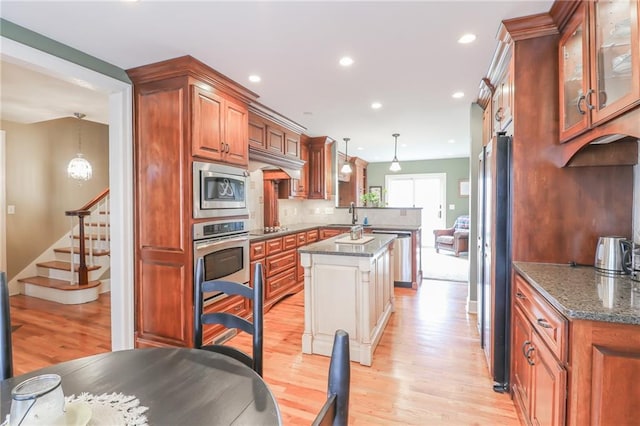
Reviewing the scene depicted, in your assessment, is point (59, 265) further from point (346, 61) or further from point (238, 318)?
point (346, 61)

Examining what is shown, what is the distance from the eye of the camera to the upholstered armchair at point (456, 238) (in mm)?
7309

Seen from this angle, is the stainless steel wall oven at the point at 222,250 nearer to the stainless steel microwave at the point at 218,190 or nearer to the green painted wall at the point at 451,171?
the stainless steel microwave at the point at 218,190

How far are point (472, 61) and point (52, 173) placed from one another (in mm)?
6065

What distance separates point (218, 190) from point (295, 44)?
1.41 meters

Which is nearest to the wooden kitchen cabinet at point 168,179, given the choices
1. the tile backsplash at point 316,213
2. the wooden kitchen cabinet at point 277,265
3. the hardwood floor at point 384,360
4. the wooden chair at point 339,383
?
the hardwood floor at point 384,360

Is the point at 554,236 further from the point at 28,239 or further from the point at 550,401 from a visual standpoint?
the point at 28,239

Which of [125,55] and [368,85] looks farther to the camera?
[368,85]

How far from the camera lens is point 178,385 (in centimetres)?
99

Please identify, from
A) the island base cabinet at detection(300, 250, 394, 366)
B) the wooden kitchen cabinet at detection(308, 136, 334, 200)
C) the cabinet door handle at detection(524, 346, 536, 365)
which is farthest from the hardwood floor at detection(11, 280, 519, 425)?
the wooden kitchen cabinet at detection(308, 136, 334, 200)

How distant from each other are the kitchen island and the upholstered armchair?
519 cm

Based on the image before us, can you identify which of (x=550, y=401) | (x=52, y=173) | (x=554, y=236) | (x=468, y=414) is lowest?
(x=468, y=414)

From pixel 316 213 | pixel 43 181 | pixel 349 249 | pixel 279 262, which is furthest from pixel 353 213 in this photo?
pixel 43 181

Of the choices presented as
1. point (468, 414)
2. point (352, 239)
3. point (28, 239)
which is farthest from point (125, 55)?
point (28, 239)

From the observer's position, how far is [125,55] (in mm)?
2426
